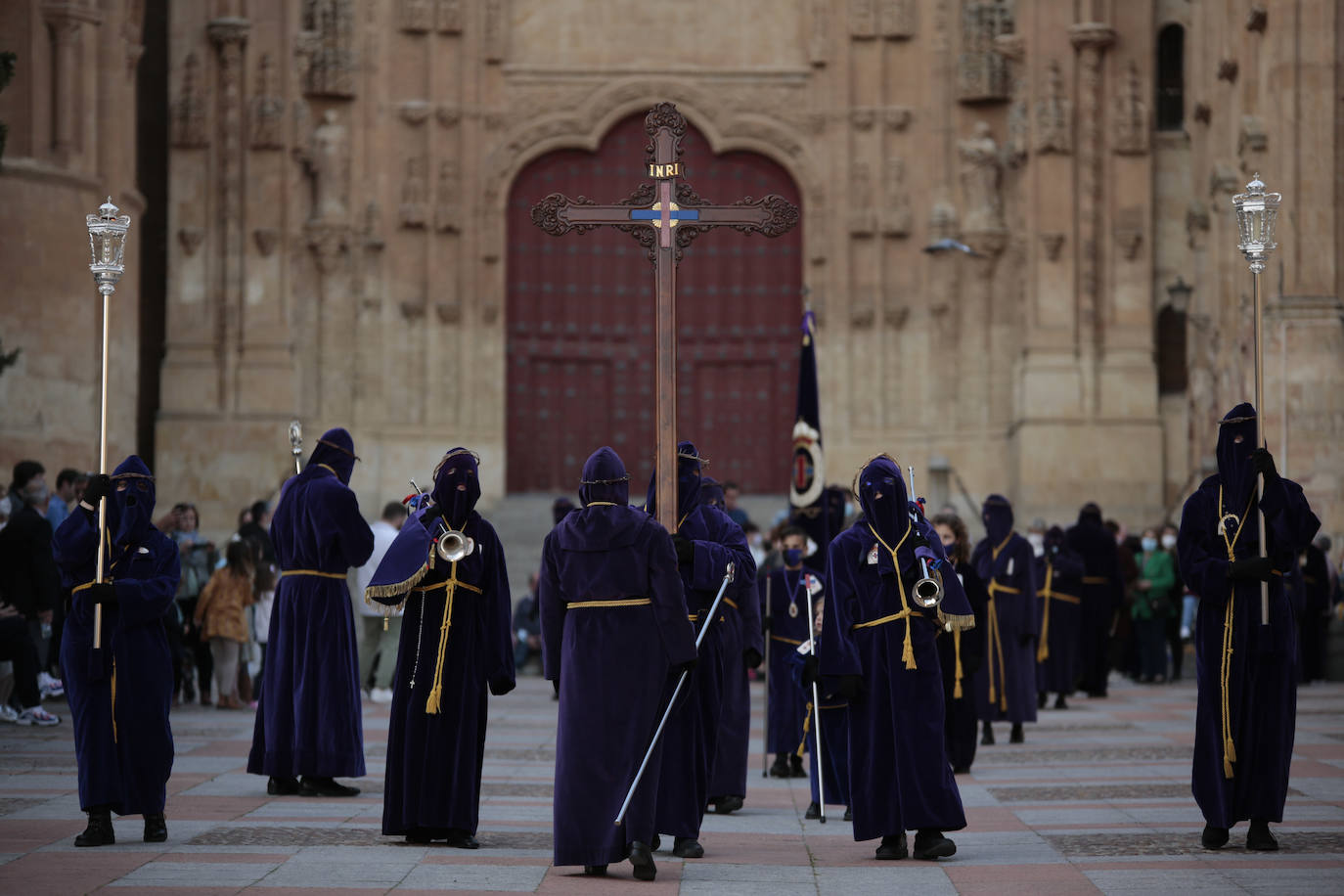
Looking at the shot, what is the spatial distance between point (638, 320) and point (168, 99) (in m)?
7.43

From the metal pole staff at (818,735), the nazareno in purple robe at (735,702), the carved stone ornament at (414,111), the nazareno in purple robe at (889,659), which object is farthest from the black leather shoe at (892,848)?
the carved stone ornament at (414,111)

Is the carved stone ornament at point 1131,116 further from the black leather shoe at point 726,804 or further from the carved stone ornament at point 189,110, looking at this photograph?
the black leather shoe at point 726,804

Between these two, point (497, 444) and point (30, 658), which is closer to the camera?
point (30, 658)

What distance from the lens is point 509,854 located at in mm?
9258

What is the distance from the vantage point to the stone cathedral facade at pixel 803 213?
89.8 ft

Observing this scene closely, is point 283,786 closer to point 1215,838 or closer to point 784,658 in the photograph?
point 784,658

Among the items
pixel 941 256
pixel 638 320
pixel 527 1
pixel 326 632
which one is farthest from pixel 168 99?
pixel 326 632

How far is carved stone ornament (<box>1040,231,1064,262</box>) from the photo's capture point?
27.5 meters

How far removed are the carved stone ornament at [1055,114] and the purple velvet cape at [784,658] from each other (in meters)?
15.0

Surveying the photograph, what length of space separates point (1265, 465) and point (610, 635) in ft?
10.6

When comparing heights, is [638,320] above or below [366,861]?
above

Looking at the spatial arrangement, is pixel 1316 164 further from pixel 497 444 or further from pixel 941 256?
pixel 497 444

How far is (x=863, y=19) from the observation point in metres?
29.2


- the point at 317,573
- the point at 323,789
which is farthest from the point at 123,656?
the point at 323,789
